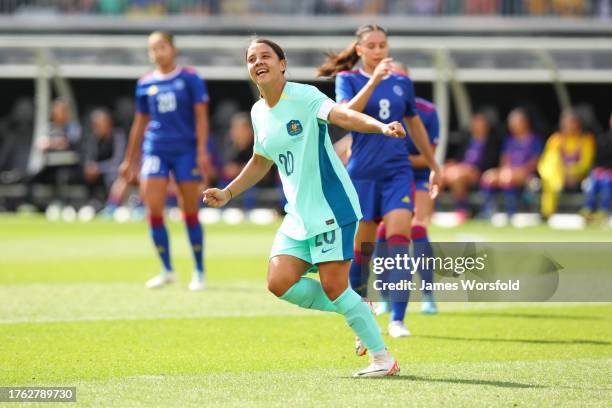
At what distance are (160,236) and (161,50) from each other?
6.32ft

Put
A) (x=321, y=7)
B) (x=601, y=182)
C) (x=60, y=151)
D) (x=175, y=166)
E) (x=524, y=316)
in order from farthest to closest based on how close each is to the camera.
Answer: (x=321, y=7)
(x=60, y=151)
(x=601, y=182)
(x=175, y=166)
(x=524, y=316)

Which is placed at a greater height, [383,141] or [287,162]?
[287,162]

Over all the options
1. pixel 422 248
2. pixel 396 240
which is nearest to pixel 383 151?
pixel 396 240

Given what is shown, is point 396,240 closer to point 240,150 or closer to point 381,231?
point 381,231

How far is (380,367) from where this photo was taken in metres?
7.31

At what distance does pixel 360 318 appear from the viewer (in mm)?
7293

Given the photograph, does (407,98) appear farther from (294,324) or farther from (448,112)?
(448,112)

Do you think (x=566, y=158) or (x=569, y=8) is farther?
(x=569, y=8)

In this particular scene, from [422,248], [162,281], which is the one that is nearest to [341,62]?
[422,248]

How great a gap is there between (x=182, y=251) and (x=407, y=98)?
9157 millimetres

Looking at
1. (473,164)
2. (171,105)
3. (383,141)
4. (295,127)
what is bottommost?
(473,164)

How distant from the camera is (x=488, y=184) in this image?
24969 mm

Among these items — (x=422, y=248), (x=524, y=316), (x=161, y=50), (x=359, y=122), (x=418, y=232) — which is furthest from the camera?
(x=161, y=50)

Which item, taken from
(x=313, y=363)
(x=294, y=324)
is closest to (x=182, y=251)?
(x=294, y=324)
